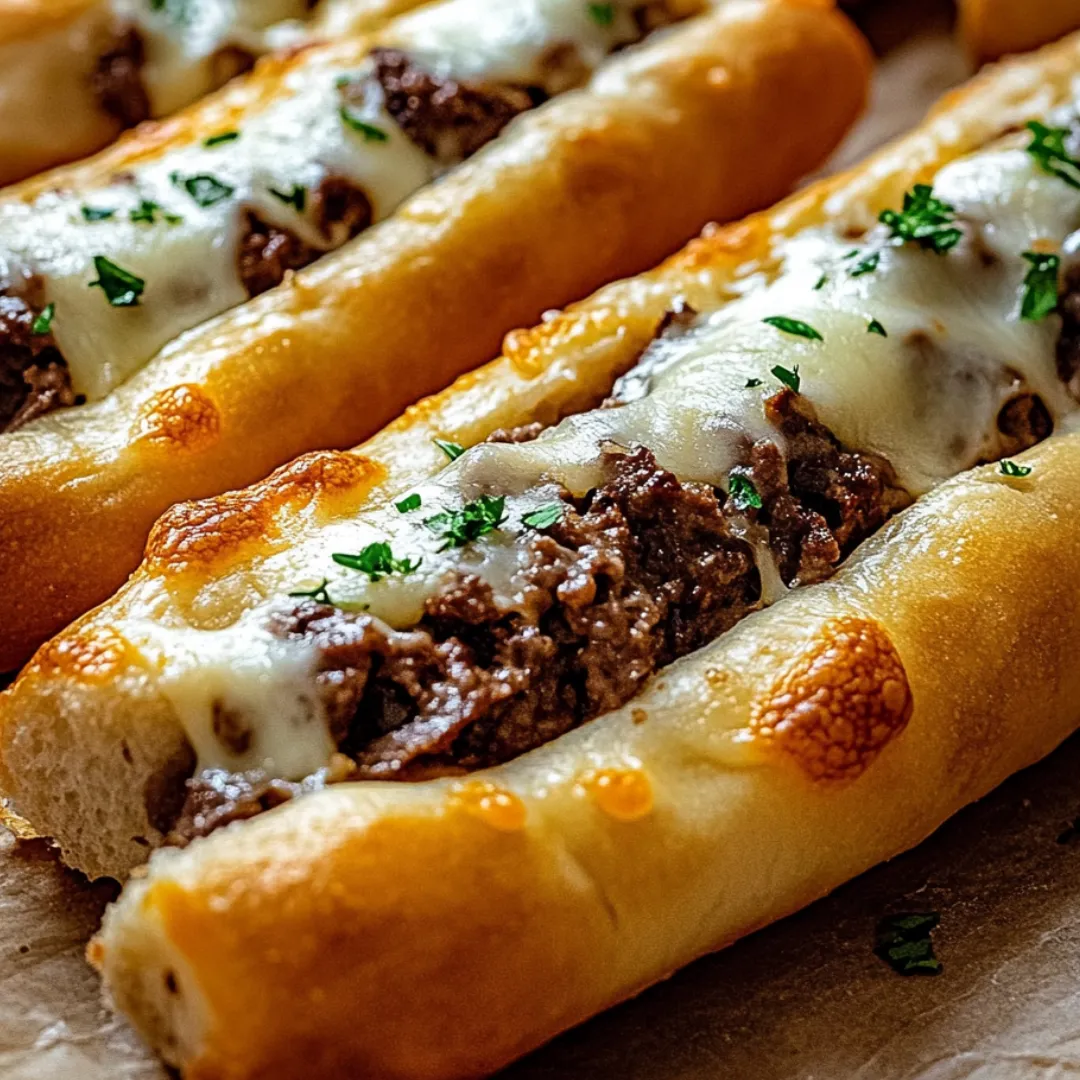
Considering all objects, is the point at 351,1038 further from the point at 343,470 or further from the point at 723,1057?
the point at 343,470

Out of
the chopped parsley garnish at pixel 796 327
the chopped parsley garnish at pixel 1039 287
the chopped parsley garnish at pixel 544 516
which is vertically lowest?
the chopped parsley garnish at pixel 1039 287

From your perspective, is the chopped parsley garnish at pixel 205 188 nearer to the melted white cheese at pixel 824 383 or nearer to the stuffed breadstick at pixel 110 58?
the stuffed breadstick at pixel 110 58

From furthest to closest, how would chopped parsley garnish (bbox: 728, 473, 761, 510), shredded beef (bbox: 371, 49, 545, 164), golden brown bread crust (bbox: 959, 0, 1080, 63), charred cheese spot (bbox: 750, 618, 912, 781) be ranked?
1. golden brown bread crust (bbox: 959, 0, 1080, 63)
2. shredded beef (bbox: 371, 49, 545, 164)
3. chopped parsley garnish (bbox: 728, 473, 761, 510)
4. charred cheese spot (bbox: 750, 618, 912, 781)

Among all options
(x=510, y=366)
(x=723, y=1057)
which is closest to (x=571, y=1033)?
(x=723, y=1057)

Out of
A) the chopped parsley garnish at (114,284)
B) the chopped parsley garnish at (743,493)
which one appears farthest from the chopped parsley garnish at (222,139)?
the chopped parsley garnish at (743,493)

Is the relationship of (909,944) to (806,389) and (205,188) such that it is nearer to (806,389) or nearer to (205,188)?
(806,389)

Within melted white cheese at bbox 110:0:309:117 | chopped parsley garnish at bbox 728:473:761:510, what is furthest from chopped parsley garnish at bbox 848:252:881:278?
melted white cheese at bbox 110:0:309:117

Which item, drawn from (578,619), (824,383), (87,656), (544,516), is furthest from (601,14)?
(87,656)

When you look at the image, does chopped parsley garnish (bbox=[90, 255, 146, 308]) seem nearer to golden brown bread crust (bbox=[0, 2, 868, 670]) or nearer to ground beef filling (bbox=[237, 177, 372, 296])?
golden brown bread crust (bbox=[0, 2, 868, 670])

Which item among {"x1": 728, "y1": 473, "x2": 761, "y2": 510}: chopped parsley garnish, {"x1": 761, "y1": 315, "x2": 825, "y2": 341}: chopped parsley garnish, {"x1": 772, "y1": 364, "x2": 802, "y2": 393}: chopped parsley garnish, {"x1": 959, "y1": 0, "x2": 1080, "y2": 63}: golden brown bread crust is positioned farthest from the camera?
{"x1": 959, "y1": 0, "x2": 1080, "y2": 63}: golden brown bread crust
